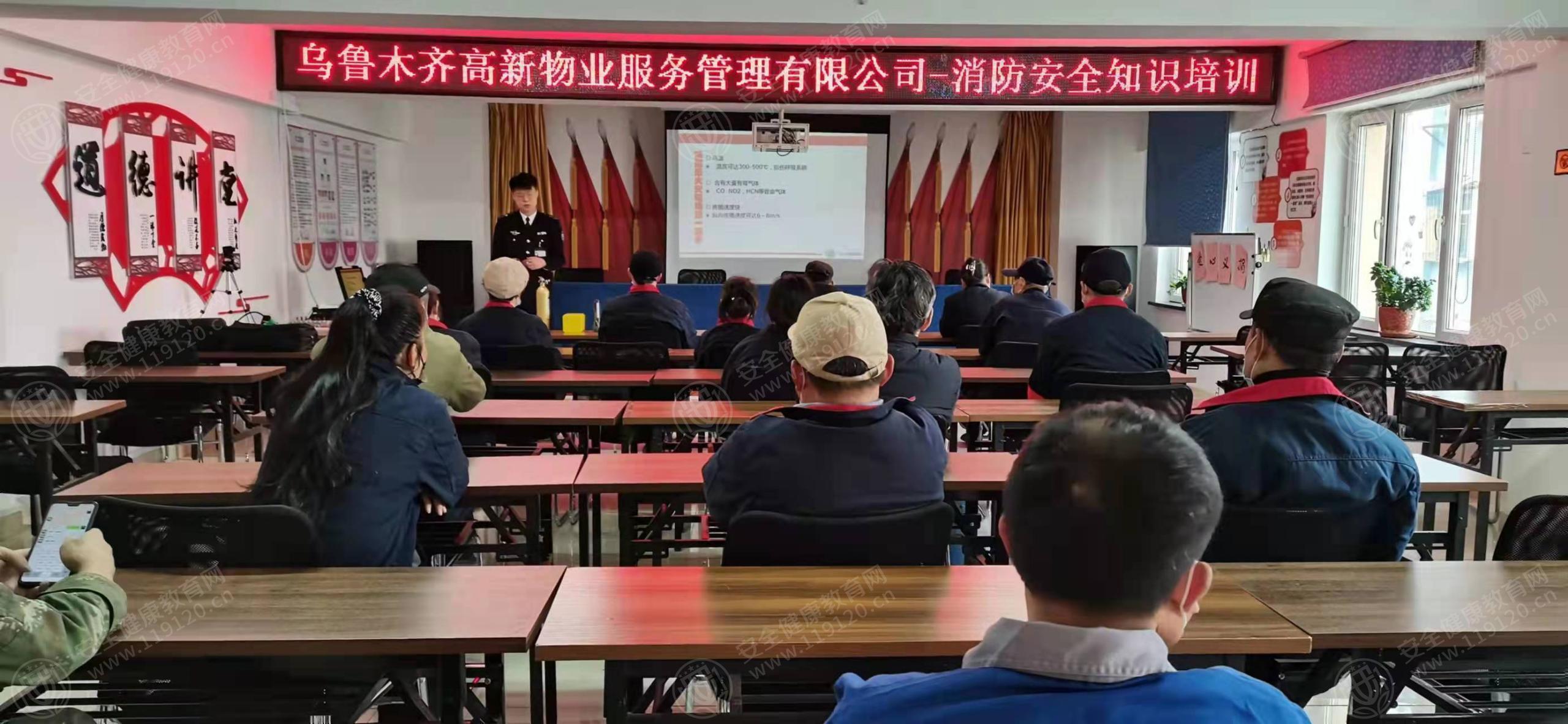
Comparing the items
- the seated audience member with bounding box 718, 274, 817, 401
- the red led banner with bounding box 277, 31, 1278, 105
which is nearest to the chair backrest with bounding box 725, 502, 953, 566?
the seated audience member with bounding box 718, 274, 817, 401

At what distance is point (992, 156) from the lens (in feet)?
35.2

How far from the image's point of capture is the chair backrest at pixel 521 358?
4.70 metres

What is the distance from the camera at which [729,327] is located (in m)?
4.89

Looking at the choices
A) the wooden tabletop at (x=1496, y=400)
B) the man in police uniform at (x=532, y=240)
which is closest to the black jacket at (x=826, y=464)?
the wooden tabletop at (x=1496, y=400)

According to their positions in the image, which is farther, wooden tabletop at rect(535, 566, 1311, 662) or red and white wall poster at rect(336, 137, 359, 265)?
red and white wall poster at rect(336, 137, 359, 265)

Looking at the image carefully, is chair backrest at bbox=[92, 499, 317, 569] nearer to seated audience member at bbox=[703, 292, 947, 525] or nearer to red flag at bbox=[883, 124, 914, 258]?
seated audience member at bbox=[703, 292, 947, 525]

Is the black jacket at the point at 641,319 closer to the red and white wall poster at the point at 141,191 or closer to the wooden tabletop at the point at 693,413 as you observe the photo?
the wooden tabletop at the point at 693,413

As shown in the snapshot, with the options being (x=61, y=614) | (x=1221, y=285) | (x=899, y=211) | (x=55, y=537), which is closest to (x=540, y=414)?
(x=55, y=537)

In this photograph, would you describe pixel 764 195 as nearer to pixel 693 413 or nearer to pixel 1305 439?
pixel 693 413

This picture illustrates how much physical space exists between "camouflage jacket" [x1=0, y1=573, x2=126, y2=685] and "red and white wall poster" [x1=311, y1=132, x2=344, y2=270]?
23.6 feet

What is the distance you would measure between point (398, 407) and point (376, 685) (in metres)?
0.62

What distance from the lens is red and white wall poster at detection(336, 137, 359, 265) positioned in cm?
859

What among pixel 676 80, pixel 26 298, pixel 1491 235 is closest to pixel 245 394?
pixel 26 298

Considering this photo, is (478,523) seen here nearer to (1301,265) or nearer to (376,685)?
(376,685)
